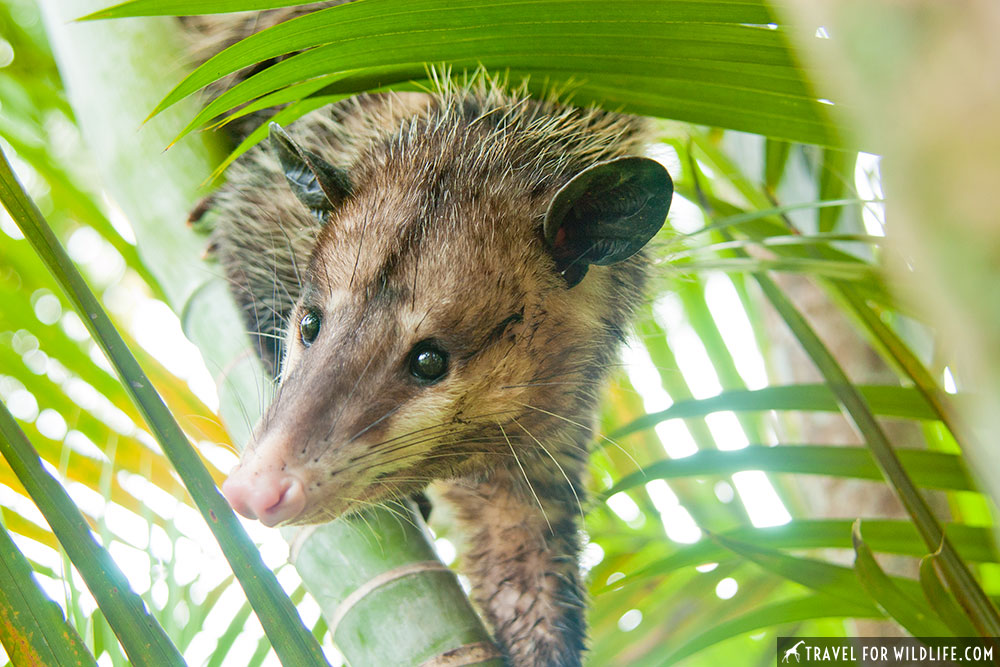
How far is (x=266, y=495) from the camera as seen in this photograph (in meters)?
0.86

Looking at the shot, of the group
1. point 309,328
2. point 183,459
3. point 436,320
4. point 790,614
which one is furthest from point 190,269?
point 790,614

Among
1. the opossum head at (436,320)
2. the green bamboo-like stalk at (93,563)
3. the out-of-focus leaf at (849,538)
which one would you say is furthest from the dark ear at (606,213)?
the green bamboo-like stalk at (93,563)

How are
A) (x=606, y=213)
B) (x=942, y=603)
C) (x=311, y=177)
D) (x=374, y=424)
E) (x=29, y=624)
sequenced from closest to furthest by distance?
(x=29, y=624) → (x=942, y=603) → (x=374, y=424) → (x=606, y=213) → (x=311, y=177)

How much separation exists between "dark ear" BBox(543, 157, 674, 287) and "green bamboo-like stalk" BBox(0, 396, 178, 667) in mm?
667

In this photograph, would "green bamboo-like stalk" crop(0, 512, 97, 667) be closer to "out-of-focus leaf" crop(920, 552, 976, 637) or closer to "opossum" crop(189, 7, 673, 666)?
"opossum" crop(189, 7, 673, 666)

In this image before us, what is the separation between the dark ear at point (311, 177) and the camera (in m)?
1.17

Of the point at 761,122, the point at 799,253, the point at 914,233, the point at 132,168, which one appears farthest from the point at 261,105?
the point at 914,233

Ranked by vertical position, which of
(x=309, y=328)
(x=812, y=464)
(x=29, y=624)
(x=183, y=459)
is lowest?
(x=29, y=624)

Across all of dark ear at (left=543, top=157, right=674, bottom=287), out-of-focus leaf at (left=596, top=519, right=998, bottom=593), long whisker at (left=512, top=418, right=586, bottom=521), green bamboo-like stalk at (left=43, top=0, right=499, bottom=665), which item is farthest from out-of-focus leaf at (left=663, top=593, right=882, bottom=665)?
dark ear at (left=543, top=157, right=674, bottom=287)

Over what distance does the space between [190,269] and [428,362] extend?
415mm

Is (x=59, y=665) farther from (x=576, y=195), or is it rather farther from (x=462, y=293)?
(x=576, y=195)

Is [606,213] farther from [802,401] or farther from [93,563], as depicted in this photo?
[93,563]

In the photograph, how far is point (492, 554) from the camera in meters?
1.37

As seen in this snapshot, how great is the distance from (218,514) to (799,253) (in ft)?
2.89
